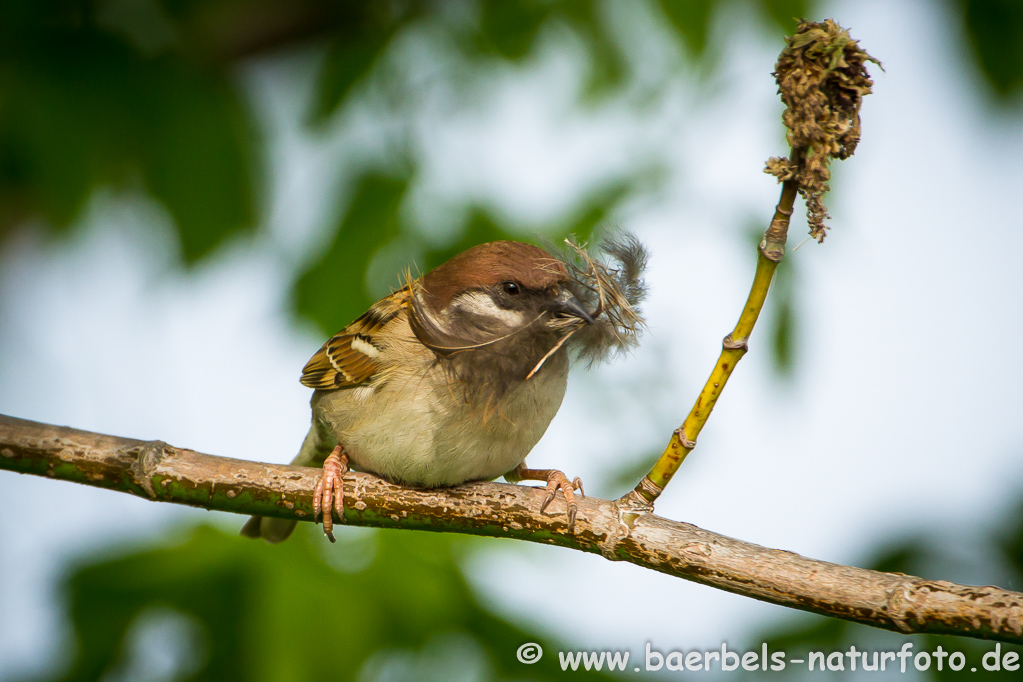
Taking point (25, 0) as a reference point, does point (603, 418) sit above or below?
below

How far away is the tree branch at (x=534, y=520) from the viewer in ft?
6.99

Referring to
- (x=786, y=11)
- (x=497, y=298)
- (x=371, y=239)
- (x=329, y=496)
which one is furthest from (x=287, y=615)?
(x=786, y=11)

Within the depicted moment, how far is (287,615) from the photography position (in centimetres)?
283

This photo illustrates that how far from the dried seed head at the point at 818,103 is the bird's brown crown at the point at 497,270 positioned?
135 cm

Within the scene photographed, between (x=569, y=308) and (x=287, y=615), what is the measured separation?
1378 millimetres

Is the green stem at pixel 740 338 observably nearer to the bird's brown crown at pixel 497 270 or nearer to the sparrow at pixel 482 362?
the sparrow at pixel 482 362

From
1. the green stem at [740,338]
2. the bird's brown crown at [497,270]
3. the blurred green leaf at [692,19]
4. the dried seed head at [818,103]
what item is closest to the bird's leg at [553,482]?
the green stem at [740,338]

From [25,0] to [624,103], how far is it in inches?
89.3

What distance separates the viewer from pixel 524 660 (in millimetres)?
2914

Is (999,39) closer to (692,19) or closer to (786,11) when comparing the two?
(786,11)

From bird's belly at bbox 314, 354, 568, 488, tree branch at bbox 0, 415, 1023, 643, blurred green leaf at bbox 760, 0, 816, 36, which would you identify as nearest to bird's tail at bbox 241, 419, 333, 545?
bird's belly at bbox 314, 354, 568, 488

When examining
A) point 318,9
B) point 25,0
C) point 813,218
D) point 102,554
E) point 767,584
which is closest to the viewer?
point 813,218

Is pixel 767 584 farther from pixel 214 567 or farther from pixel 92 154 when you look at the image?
pixel 92 154

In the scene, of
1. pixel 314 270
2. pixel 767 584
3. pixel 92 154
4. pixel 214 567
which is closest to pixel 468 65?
pixel 314 270
